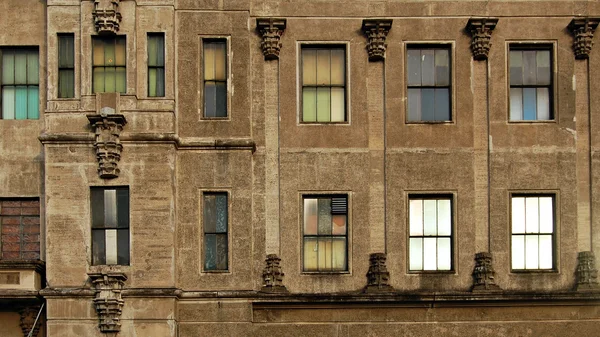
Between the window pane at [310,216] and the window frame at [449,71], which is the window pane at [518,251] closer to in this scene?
the window frame at [449,71]

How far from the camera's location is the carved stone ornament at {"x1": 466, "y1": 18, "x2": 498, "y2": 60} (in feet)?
85.0

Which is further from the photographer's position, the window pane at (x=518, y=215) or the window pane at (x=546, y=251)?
the window pane at (x=518, y=215)

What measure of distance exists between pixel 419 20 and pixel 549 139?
14.0 feet

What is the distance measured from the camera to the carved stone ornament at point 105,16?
25.2 meters

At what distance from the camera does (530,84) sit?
86.2 feet

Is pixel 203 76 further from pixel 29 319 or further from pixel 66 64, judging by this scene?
pixel 29 319

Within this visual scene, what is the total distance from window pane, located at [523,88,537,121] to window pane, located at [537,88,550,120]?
0.10 m

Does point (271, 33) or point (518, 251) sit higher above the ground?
point (271, 33)

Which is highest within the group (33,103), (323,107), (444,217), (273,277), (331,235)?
(33,103)

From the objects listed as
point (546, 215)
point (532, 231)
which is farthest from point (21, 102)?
point (546, 215)

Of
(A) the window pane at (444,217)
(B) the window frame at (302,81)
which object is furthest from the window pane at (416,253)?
(B) the window frame at (302,81)

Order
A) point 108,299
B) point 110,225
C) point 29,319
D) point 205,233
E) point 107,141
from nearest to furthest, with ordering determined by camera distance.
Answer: point 108,299 < point 107,141 < point 110,225 < point 29,319 < point 205,233

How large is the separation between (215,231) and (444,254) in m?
5.49

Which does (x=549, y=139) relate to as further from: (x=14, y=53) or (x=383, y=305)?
(x=14, y=53)
